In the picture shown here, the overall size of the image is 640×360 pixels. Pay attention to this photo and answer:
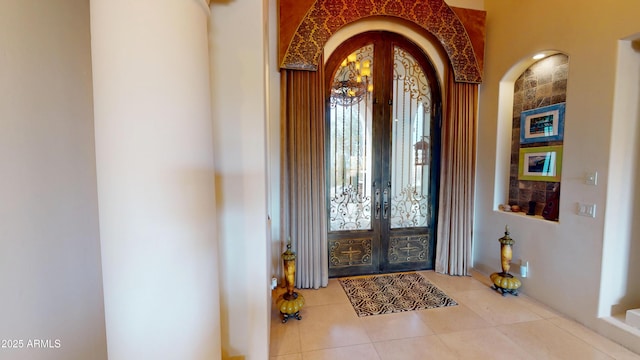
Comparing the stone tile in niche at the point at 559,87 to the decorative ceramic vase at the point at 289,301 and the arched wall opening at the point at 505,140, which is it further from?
the decorative ceramic vase at the point at 289,301

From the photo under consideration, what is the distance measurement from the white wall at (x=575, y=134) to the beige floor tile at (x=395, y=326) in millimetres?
1446

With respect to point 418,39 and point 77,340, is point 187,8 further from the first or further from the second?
point 418,39

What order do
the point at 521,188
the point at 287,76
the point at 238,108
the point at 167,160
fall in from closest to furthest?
the point at 167,160 → the point at 238,108 → the point at 287,76 → the point at 521,188

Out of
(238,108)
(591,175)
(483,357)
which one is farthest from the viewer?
(591,175)

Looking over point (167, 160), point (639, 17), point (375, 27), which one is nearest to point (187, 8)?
point (167, 160)

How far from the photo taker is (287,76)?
9.67 feet

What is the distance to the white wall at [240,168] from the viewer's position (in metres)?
1.45

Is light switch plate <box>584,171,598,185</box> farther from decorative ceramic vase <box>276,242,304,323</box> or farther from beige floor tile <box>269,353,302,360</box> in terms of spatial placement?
beige floor tile <box>269,353,302,360</box>

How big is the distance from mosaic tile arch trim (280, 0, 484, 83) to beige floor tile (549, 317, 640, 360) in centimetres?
277

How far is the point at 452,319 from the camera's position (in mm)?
2438

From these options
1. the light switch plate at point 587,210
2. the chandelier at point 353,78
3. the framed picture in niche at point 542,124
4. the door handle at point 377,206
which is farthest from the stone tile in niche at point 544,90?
the door handle at point 377,206

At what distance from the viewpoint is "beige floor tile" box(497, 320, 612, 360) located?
Answer: 1.97 meters

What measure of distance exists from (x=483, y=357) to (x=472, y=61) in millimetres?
3239

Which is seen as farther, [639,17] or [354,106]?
[354,106]
